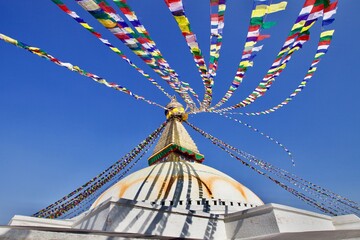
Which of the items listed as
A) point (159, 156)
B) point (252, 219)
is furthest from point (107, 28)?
point (159, 156)

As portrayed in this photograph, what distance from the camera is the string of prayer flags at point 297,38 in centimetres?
482

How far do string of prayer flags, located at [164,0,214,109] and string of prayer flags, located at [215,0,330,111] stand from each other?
1642 millimetres

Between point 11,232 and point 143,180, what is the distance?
8.20 metres

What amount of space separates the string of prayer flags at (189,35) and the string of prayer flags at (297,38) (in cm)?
164

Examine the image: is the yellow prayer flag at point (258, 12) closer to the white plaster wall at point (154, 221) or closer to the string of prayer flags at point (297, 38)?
the string of prayer flags at point (297, 38)

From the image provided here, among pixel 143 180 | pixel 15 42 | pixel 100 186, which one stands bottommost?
pixel 100 186

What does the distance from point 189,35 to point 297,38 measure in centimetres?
269

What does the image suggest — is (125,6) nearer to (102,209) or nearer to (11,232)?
(11,232)

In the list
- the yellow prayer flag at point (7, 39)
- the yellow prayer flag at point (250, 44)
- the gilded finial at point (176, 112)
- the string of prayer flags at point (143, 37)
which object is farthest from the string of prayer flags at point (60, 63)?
the gilded finial at point (176, 112)

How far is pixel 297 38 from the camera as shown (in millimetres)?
5863

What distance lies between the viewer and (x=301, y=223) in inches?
323

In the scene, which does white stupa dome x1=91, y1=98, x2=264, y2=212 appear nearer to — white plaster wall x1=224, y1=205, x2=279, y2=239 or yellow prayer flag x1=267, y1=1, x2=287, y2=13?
white plaster wall x1=224, y1=205, x2=279, y2=239

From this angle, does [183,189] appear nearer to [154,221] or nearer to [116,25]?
[154,221]

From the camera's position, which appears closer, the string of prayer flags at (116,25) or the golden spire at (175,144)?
the string of prayer flags at (116,25)
